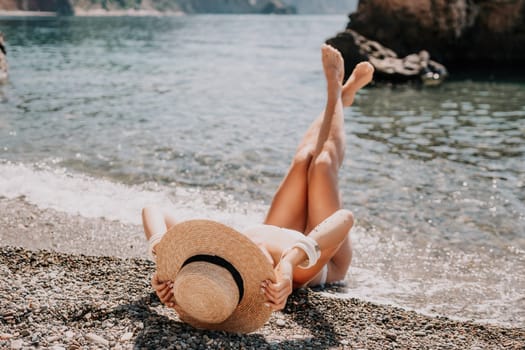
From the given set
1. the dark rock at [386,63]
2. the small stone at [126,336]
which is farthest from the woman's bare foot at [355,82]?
the dark rock at [386,63]

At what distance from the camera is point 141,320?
148 inches

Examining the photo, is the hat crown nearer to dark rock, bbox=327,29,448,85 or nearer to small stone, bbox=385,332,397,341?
small stone, bbox=385,332,397,341

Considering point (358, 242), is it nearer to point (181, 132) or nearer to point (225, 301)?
point (225, 301)

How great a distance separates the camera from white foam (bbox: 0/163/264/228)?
7523mm

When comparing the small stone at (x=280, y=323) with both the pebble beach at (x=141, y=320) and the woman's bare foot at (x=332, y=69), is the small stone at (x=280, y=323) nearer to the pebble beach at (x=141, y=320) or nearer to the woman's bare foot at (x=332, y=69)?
the pebble beach at (x=141, y=320)

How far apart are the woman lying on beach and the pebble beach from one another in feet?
0.93

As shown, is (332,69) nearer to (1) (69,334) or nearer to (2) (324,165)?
(2) (324,165)

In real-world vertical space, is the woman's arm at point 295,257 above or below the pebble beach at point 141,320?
above

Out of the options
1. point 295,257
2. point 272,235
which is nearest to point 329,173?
point 272,235

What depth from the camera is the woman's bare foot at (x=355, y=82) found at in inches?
244

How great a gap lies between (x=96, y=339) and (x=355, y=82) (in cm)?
406

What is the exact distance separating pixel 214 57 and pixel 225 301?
101ft

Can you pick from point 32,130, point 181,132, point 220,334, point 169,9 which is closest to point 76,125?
point 32,130

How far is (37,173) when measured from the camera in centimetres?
903
